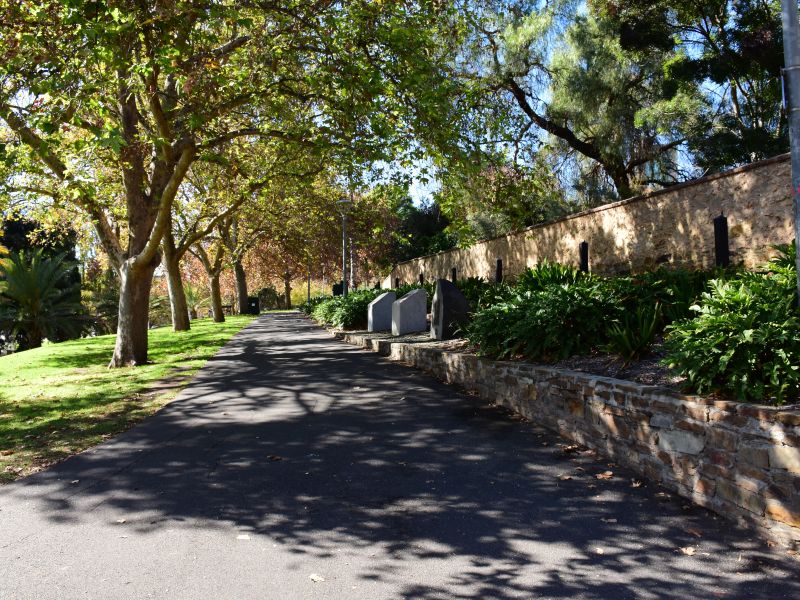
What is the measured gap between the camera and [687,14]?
18.4 meters

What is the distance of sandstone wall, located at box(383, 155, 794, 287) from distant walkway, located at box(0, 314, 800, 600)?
17.3ft

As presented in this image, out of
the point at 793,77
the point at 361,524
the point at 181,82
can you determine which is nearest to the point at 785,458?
the point at 361,524

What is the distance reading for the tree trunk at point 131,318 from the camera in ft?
46.3

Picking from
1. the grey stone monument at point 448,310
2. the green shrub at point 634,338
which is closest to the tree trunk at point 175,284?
the grey stone monument at point 448,310

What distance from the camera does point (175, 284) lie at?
26922 millimetres

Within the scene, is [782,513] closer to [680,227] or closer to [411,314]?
[680,227]

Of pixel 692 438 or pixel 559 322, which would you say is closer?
pixel 692 438

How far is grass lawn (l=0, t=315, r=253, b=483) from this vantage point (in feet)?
22.0

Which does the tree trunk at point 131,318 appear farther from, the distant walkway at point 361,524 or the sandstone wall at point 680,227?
the sandstone wall at point 680,227

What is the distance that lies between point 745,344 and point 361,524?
2.94 m

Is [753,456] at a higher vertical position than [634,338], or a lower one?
lower

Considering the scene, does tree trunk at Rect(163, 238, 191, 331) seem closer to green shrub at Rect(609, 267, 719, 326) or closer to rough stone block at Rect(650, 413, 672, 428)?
green shrub at Rect(609, 267, 719, 326)

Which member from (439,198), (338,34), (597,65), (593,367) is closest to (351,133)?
(338,34)

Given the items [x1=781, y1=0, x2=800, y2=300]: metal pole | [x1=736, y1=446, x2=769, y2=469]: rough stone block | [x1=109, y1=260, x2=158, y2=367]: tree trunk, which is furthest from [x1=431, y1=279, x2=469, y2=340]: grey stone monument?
[x1=736, y1=446, x2=769, y2=469]: rough stone block
